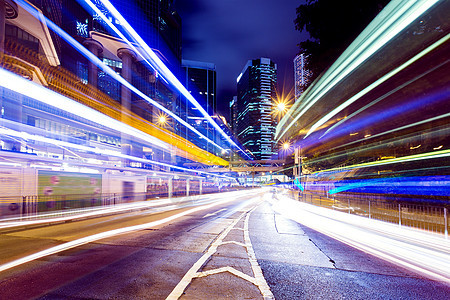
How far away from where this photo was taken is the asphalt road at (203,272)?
13.7ft

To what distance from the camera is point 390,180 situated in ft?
68.0

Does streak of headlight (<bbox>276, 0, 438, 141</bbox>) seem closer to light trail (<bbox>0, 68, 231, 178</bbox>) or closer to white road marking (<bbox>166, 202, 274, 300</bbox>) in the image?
white road marking (<bbox>166, 202, 274, 300</bbox>)

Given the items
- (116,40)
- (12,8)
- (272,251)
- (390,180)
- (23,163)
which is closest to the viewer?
(272,251)

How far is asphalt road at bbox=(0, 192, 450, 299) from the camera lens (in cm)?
418

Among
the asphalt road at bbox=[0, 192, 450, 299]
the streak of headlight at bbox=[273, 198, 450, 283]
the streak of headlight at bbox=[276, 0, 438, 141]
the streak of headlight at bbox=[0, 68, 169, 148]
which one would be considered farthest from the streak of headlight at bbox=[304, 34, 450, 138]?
the streak of headlight at bbox=[0, 68, 169, 148]

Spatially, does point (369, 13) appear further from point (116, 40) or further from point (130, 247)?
point (116, 40)

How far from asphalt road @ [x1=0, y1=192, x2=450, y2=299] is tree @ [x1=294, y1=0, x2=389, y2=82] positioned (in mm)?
15632

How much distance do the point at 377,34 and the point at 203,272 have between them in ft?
44.9

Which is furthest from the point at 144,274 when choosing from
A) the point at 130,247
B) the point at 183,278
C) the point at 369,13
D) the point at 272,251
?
the point at 369,13

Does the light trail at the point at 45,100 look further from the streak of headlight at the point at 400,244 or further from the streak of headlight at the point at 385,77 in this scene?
the streak of headlight at the point at 385,77

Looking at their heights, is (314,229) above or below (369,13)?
below

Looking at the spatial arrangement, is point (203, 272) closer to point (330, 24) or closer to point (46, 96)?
point (46, 96)

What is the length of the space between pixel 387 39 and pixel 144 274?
1423 centimetres

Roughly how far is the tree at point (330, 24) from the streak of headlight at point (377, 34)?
184 cm
